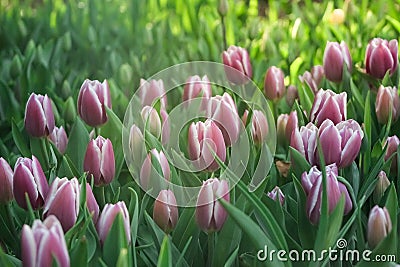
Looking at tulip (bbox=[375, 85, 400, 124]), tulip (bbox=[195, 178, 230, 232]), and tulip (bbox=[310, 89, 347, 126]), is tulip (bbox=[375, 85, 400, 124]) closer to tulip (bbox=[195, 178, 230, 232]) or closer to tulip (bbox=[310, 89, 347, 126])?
tulip (bbox=[310, 89, 347, 126])

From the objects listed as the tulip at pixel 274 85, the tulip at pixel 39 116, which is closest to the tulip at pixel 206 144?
the tulip at pixel 39 116

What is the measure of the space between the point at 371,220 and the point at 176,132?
2.11ft

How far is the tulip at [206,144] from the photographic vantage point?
140cm

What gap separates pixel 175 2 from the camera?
3.81 metres

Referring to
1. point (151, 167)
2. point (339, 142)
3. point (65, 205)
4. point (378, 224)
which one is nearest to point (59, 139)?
point (151, 167)

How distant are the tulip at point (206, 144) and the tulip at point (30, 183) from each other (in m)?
0.30

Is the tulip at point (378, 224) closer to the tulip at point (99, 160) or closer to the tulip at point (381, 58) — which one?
the tulip at point (99, 160)

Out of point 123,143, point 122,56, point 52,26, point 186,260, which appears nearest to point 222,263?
point 186,260

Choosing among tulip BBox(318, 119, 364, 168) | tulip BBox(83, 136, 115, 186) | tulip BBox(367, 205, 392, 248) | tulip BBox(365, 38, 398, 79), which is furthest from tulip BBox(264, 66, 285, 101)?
tulip BBox(367, 205, 392, 248)

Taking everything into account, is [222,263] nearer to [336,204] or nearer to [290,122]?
[336,204]

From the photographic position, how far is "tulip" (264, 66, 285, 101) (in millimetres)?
2033

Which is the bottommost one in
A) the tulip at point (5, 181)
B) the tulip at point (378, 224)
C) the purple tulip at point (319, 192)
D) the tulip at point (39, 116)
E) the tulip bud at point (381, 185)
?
the tulip bud at point (381, 185)

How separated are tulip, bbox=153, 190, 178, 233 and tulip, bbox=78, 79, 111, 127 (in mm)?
397

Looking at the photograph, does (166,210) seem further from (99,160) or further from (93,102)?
(93,102)
